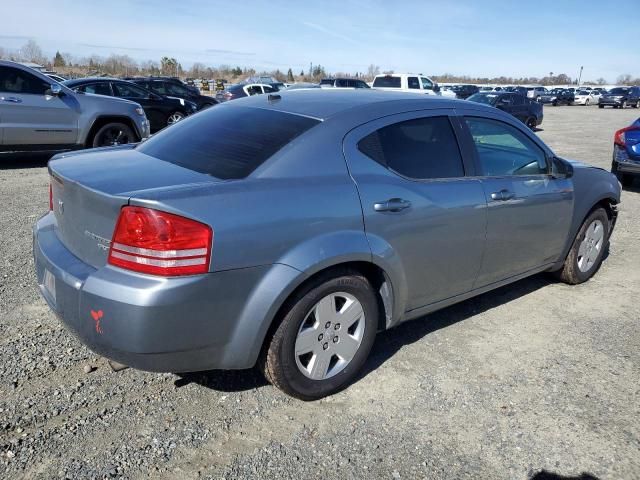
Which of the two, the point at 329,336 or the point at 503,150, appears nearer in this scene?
the point at 329,336

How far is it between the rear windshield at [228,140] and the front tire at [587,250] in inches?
116

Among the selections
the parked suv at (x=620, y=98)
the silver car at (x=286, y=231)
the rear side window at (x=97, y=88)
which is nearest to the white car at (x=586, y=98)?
the parked suv at (x=620, y=98)

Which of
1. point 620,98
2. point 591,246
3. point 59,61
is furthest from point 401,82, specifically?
point 59,61

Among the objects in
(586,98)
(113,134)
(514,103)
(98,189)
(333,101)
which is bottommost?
(113,134)

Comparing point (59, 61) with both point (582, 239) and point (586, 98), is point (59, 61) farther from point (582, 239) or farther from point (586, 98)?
point (582, 239)

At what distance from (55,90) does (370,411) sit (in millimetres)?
8497

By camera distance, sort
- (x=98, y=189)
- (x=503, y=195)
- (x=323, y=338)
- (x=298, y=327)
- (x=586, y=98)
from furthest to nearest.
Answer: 1. (x=586, y=98)
2. (x=503, y=195)
3. (x=323, y=338)
4. (x=298, y=327)
5. (x=98, y=189)

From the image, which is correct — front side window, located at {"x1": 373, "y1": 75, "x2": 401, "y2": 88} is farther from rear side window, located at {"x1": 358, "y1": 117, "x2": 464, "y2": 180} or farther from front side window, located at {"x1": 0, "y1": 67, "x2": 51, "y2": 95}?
rear side window, located at {"x1": 358, "y1": 117, "x2": 464, "y2": 180}

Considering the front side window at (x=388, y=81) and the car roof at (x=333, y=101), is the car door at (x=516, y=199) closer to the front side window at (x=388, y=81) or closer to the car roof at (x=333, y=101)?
the car roof at (x=333, y=101)

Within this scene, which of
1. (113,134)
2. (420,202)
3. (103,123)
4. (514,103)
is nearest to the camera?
(420,202)

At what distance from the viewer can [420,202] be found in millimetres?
3258

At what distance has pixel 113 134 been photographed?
1003 centimetres

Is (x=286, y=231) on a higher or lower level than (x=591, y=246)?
higher

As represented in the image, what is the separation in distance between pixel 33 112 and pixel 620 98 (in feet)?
163
